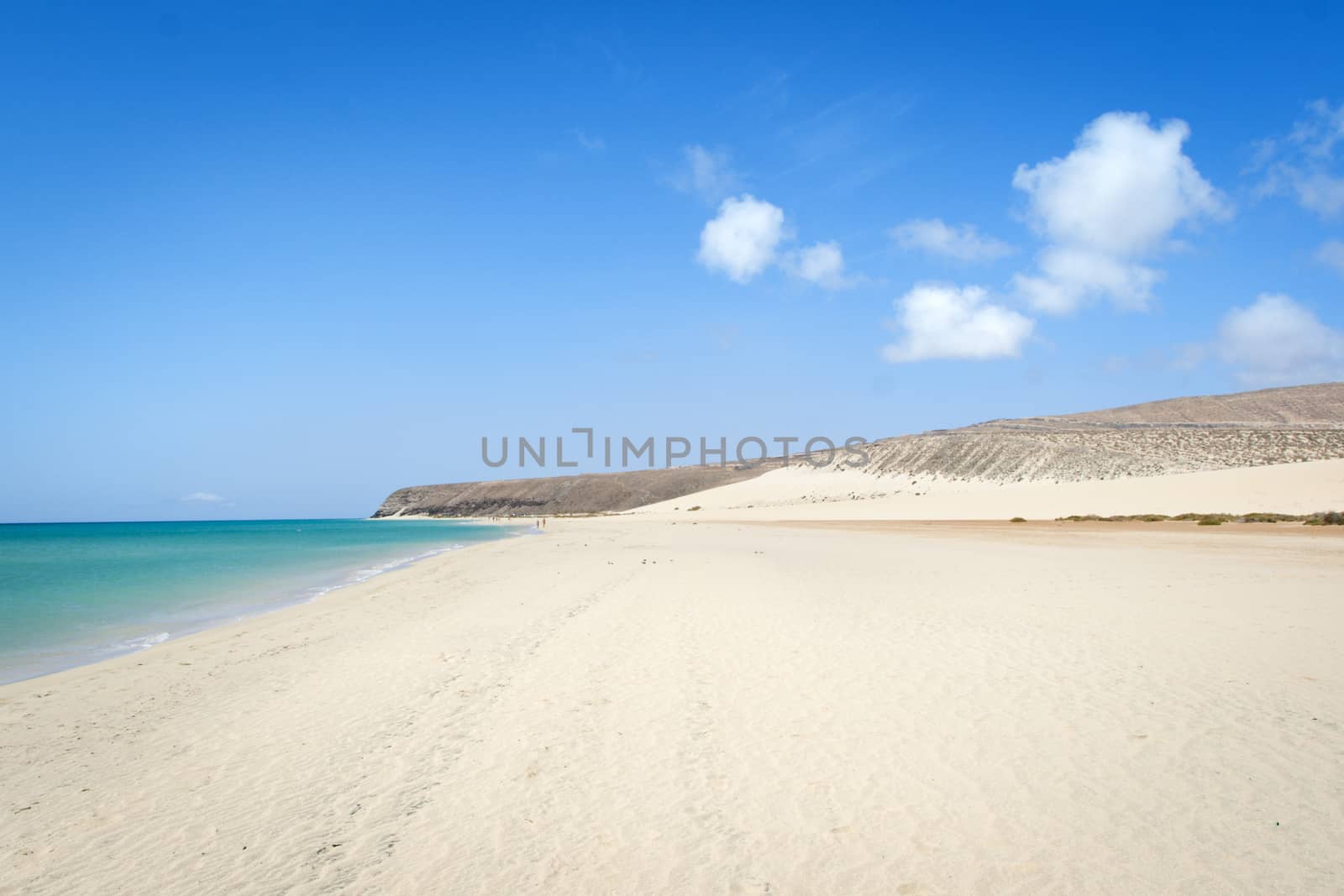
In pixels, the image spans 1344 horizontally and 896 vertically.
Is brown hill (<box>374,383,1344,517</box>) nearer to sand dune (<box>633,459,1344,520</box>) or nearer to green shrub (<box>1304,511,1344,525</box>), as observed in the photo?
sand dune (<box>633,459,1344,520</box>)

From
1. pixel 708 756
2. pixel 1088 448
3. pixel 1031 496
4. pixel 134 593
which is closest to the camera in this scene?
pixel 708 756

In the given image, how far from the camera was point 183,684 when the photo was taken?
8.34 meters

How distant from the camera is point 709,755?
17.8 ft

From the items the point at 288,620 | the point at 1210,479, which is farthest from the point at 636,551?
the point at 1210,479

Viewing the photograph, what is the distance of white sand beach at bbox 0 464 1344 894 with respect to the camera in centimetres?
392

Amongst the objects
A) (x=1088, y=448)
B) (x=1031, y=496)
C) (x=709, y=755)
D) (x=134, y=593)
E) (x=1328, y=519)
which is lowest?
(x=134, y=593)

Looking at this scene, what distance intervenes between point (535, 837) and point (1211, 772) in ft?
15.2

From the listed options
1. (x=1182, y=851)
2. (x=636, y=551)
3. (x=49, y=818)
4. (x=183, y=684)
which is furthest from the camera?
(x=636, y=551)

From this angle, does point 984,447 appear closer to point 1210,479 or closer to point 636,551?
point 1210,479

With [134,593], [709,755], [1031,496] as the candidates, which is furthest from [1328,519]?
[134,593]

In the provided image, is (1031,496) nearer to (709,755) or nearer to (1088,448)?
(1088,448)

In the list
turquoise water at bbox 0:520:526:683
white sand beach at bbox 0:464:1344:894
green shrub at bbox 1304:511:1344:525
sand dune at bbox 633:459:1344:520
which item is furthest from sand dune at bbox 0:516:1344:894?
sand dune at bbox 633:459:1344:520

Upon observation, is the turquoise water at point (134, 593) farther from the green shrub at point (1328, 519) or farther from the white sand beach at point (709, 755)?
the green shrub at point (1328, 519)

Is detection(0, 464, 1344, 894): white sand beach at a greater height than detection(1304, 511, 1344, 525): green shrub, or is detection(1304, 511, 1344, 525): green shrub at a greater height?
detection(1304, 511, 1344, 525): green shrub
